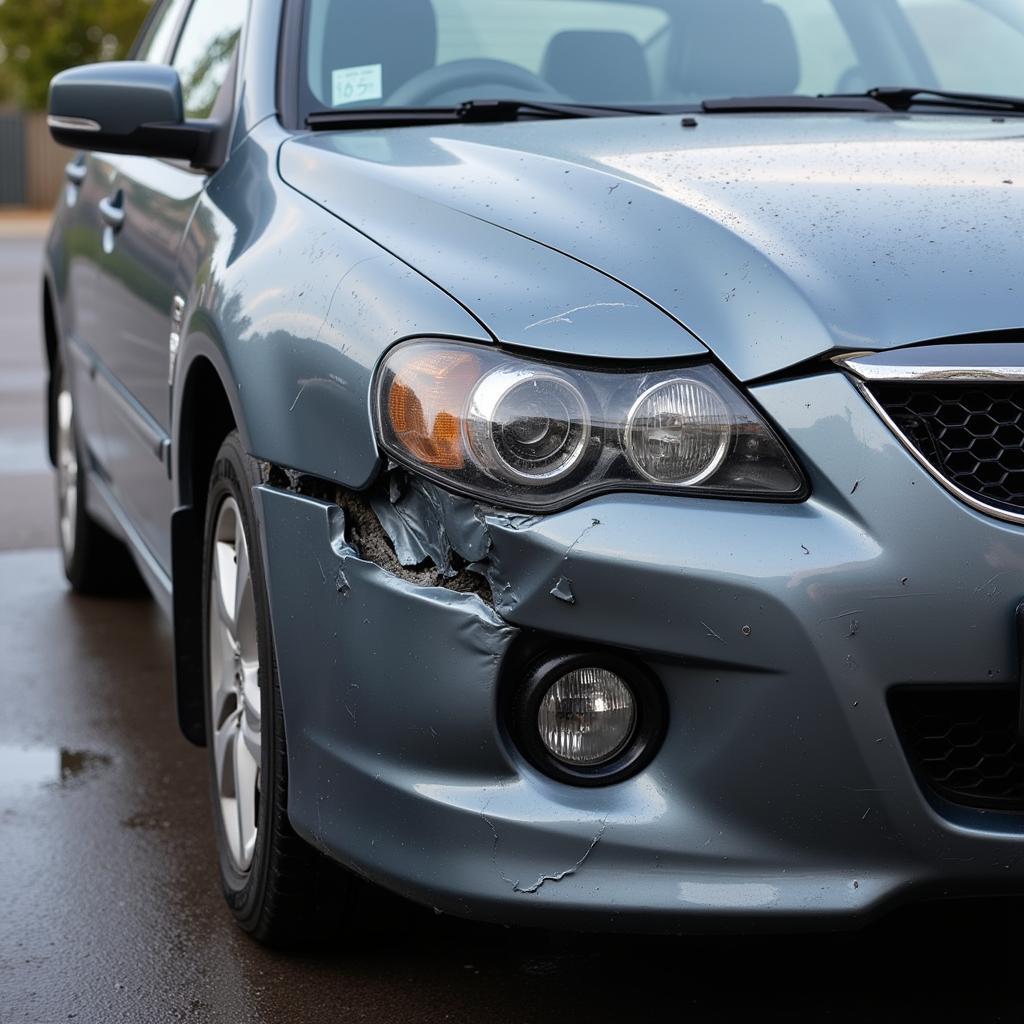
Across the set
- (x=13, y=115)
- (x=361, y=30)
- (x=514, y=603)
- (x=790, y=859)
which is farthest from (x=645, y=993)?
(x=13, y=115)

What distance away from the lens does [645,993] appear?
2.51 meters

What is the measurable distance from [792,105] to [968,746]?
1473 millimetres

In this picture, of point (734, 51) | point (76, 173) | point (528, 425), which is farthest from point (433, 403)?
point (76, 173)

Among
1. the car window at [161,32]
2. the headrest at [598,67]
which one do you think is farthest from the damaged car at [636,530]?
the car window at [161,32]

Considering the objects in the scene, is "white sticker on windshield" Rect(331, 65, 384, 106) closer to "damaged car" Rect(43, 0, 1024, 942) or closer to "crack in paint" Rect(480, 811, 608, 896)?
"damaged car" Rect(43, 0, 1024, 942)

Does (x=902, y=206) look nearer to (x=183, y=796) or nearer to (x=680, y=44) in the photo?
(x=680, y=44)

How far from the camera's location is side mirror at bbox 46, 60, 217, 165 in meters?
3.13

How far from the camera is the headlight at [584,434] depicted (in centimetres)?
204

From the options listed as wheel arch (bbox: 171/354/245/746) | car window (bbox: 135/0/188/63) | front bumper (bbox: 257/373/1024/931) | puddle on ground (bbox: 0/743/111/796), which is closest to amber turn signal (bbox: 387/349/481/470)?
front bumper (bbox: 257/373/1024/931)

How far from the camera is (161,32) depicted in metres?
4.51

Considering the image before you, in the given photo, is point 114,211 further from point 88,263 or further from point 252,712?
point 252,712

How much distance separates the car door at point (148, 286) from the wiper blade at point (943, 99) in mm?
1224

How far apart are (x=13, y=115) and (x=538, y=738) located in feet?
126

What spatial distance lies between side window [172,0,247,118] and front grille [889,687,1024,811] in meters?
1.96
